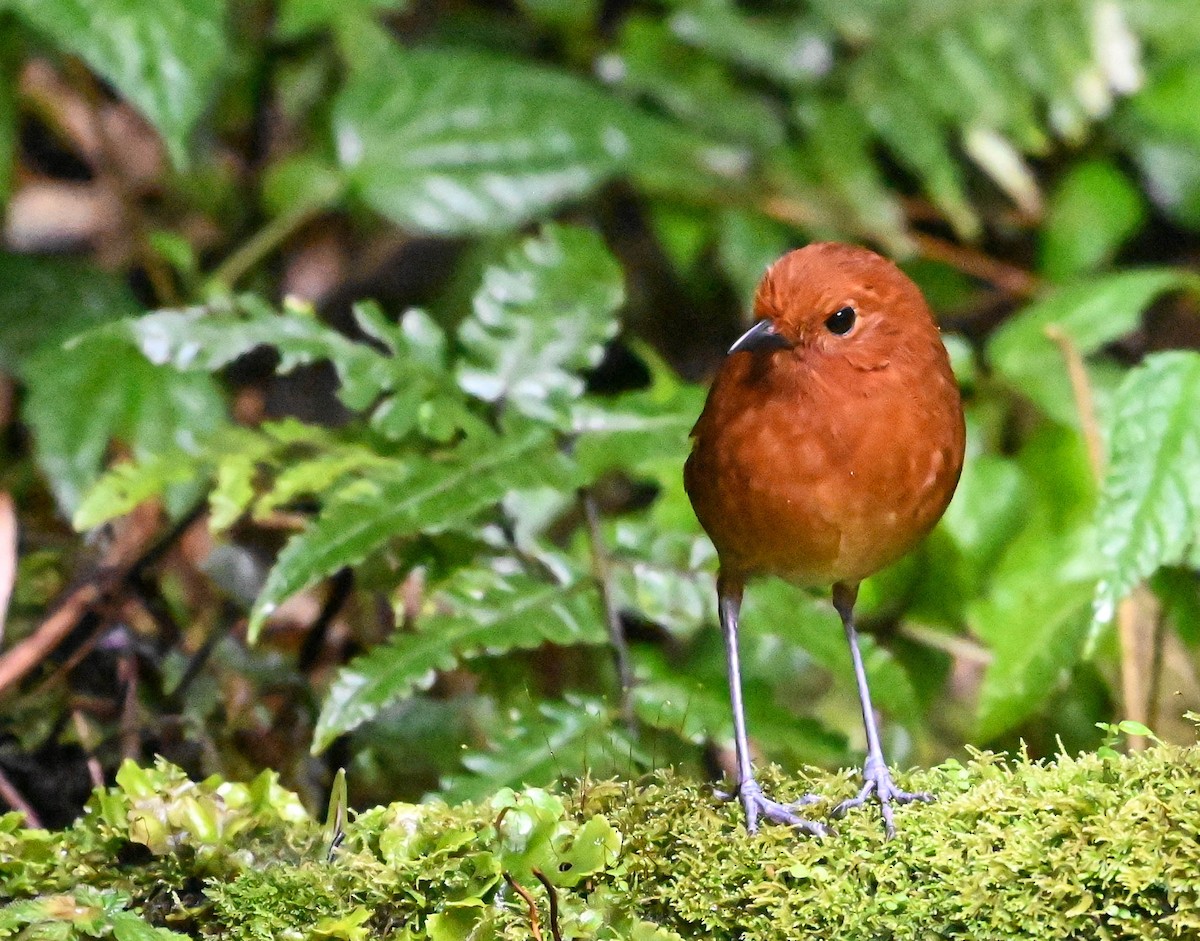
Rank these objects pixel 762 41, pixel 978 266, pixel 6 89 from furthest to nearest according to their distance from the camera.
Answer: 1. pixel 978 266
2. pixel 762 41
3. pixel 6 89

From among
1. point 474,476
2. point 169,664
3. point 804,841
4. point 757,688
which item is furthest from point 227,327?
point 804,841

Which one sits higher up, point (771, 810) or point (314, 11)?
point (314, 11)

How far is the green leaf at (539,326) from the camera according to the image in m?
2.64

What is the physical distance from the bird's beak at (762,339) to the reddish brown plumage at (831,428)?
12mm

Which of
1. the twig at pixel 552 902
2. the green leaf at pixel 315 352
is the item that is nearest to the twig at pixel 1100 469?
the green leaf at pixel 315 352

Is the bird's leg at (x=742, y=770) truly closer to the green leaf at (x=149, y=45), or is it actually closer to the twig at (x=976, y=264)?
→ the green leaf at (x=149, y=45)

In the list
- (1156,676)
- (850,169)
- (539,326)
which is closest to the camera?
(539,326)

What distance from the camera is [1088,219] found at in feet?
14.2

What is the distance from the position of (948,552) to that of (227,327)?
1599 millimetres

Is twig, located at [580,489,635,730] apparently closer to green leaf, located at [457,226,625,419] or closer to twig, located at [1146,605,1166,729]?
green leaf, located at [457,226,625,419]

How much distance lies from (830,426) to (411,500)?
726mm

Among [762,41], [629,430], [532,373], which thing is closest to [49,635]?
[532,373]

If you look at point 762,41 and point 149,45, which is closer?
point 149,45

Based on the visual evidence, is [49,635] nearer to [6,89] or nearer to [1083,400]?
[6,89]
